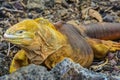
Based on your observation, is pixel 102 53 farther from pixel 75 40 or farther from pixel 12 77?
pixel 12 77

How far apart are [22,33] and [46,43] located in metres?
0.36

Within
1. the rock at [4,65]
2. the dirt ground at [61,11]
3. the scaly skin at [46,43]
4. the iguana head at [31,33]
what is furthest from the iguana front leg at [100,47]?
the rock at [4,65]

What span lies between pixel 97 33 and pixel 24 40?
166cm

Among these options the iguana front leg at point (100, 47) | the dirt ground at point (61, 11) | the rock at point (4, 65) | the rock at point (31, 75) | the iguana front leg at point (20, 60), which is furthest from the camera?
the dirt ground at point (61, 11)

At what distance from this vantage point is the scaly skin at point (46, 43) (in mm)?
4730

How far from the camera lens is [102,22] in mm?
6457

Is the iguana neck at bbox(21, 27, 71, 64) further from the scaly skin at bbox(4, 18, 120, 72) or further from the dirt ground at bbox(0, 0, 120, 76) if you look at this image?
the dirt ground at bbox(0, 0, 120, 76)

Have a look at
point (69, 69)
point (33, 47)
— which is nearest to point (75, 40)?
point (33, 47)

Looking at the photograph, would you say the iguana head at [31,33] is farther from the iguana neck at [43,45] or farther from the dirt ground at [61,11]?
the dirt ground at [61,11]

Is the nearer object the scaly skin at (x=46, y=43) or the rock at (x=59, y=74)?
the rock at (x=59, y=74)

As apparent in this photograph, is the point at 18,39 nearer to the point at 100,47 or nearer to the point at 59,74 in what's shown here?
the point at 59,74

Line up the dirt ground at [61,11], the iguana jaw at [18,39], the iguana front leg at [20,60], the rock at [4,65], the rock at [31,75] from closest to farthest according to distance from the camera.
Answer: the rock at [31,75]
the iguana jaw at [18,39]
the rock at [4,65]
the iguana front leg at [20,60]
the dirt ground at [61,11]

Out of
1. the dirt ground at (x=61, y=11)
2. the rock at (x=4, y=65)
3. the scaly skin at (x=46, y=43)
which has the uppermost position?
the scaly skin at (x=46, y=43)

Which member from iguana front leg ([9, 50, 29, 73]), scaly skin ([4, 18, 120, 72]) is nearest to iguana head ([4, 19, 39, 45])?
scaly skin ([4, 18, 120, 72])
